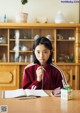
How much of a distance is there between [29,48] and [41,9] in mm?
675

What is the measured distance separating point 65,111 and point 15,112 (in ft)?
0.78

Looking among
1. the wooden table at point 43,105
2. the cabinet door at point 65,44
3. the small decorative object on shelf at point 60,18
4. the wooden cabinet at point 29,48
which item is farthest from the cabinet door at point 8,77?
the wooden table at point 43,105

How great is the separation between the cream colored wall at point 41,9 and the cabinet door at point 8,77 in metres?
0.81

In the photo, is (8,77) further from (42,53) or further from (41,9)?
(42,53)

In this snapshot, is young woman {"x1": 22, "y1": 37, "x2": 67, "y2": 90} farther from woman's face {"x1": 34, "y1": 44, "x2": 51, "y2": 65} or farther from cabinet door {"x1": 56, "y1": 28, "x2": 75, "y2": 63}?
cabinet door {"x1": 56, "y1": 28, "x2": 75, "y2": 63}

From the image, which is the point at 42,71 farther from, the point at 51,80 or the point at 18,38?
the point at 18,38

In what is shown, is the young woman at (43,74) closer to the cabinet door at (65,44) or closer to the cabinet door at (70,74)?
the cabinet door at (70,74)

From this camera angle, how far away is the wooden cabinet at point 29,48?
358cm

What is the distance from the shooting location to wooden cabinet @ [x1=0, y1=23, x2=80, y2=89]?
141 inches

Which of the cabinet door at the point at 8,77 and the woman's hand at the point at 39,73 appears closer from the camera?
the woman's hand at the point at 39,73

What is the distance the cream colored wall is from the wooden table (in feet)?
8.32

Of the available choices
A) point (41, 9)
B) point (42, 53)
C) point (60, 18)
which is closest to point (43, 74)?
point (42, 53)

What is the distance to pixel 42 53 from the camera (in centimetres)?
184

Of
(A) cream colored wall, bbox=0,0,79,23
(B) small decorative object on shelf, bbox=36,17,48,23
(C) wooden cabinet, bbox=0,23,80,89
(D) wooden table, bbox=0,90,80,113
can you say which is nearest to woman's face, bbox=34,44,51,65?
(D) wooden table, bbox=0,90,80,113
